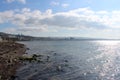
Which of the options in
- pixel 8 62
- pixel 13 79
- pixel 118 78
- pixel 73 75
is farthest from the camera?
pixel 8 62

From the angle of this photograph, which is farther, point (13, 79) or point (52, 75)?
point (52, 75)

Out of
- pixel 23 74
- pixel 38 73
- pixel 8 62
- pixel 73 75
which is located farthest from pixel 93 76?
pixel 8 62

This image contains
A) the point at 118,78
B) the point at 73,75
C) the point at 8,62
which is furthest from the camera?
the point at 8,62

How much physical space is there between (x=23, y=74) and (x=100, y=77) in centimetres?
1578

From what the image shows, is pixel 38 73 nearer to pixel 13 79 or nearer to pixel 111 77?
pixel 13 79

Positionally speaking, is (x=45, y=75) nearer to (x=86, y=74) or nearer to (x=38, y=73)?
(x=38, y=73)

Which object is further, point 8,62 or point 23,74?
point 8,62

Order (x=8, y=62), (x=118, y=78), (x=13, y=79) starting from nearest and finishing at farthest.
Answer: (x=13, y=79)
(x=118, y=78)
(x=8, y=62)

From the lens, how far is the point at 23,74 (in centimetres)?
4241

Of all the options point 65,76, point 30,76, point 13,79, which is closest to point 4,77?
point 13,79

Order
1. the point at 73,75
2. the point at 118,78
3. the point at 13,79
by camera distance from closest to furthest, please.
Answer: the point at 13,79, the point at 118,78, the point at 73,75

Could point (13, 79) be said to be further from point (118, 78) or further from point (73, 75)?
point (118, 78)

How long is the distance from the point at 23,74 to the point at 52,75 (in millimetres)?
6003

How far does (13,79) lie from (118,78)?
20249 millimetres
